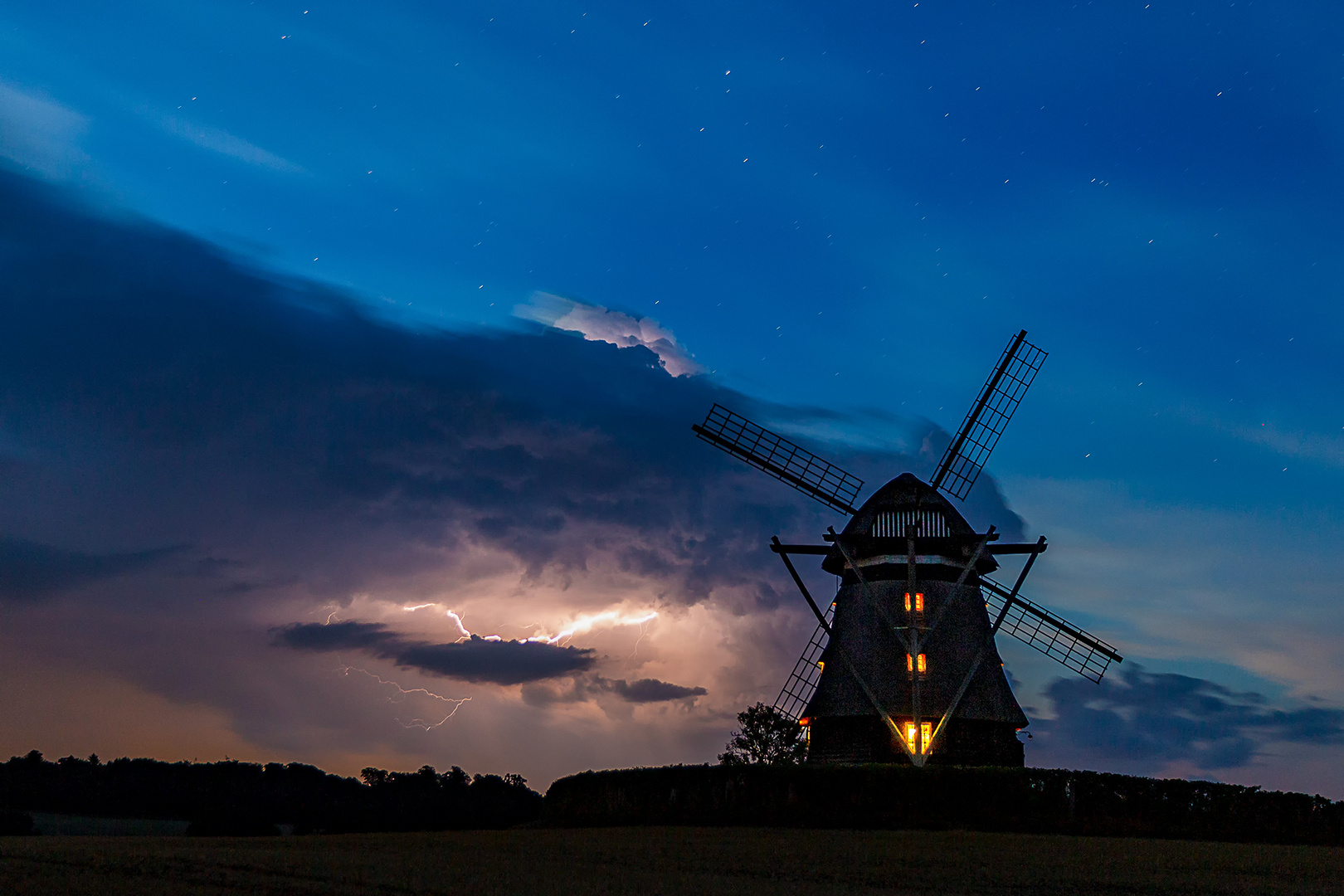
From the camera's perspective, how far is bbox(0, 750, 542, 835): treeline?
62.7 m

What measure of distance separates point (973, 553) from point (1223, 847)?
14646mm

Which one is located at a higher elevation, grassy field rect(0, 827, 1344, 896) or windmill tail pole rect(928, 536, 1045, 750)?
windmill tail pole rect(928, 536, 1045, 750)

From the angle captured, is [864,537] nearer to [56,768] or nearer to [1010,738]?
[1010,738]

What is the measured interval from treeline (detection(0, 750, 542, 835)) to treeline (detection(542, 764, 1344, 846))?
17585 millimetres

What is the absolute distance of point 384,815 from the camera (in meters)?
38.2

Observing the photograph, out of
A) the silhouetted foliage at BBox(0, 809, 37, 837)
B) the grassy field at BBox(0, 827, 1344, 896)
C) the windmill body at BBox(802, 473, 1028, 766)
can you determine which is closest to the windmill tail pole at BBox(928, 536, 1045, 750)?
the windmill body at BBox(802, 473, 1028, 766)

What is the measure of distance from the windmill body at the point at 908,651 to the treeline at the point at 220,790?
16.7m

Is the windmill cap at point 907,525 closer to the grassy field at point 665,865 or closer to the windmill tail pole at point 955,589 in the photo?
the windmill tail pole at point 955,589

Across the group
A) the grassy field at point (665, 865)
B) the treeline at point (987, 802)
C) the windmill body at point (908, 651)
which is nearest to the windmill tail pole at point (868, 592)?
the windmill body at point (908, 651)

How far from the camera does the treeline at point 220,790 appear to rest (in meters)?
62.7

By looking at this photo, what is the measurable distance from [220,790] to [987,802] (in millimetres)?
58662

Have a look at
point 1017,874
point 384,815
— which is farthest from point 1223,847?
point 384,815

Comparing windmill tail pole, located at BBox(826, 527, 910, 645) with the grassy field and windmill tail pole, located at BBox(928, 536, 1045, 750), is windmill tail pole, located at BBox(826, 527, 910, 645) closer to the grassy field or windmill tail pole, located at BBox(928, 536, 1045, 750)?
windmill tail pole, located at BBox(928, 536, 1045, 750)

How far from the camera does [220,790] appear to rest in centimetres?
7219
